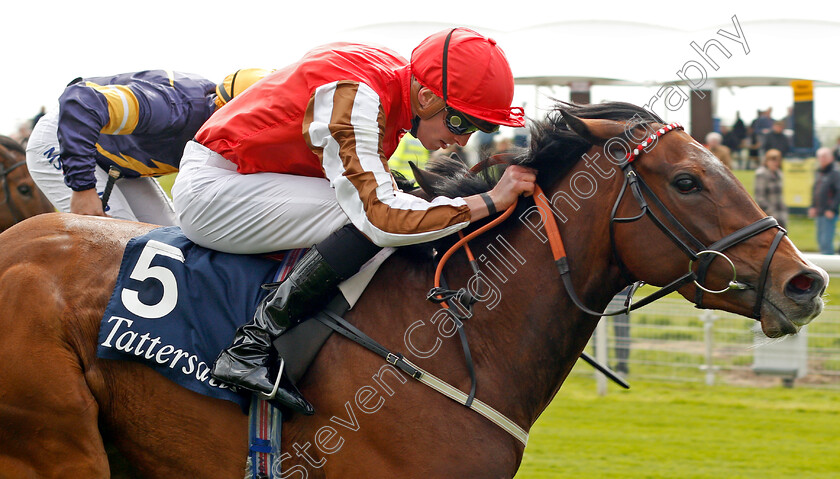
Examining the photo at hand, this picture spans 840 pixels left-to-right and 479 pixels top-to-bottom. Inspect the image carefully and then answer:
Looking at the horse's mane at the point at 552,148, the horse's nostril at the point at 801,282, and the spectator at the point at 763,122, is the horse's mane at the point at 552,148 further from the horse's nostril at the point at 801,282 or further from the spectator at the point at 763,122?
the spectator at the point at 763,122

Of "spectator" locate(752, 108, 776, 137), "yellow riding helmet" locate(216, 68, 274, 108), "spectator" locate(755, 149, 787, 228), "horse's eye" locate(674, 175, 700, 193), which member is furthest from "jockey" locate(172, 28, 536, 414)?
"spectator" locate(752, 108, 776, 137)

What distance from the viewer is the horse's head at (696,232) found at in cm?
250

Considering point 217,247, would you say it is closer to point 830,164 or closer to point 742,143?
point 830,164

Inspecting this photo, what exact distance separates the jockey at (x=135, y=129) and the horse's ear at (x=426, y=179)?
1263 mm

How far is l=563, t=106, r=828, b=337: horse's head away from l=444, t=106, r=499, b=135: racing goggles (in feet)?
0.81

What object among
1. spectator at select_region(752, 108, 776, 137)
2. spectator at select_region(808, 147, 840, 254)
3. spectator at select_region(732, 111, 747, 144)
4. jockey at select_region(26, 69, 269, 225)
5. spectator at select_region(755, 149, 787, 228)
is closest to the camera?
jockey at select_region(26, 69, 269, 225)

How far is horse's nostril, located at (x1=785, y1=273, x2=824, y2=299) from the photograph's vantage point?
246 centimetres

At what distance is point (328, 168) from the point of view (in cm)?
267

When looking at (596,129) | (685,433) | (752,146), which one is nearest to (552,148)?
(596,129)

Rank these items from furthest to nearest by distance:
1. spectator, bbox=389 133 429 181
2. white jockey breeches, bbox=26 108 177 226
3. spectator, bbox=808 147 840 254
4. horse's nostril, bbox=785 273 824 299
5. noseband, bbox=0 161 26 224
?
spectator, bbox=808 147 840 254 < spectator, bbox=389 133 429 181 < noseband, bbox=0 161 26 224 < white jockey breeches, bbox=26 108 177 226 < horse's nostril, bbox=785 273 824 299

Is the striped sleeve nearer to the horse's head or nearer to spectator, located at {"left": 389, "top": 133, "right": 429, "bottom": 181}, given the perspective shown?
the horse's head

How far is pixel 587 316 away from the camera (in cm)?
279

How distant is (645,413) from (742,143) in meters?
7.82

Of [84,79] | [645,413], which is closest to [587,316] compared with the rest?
[84,79]
